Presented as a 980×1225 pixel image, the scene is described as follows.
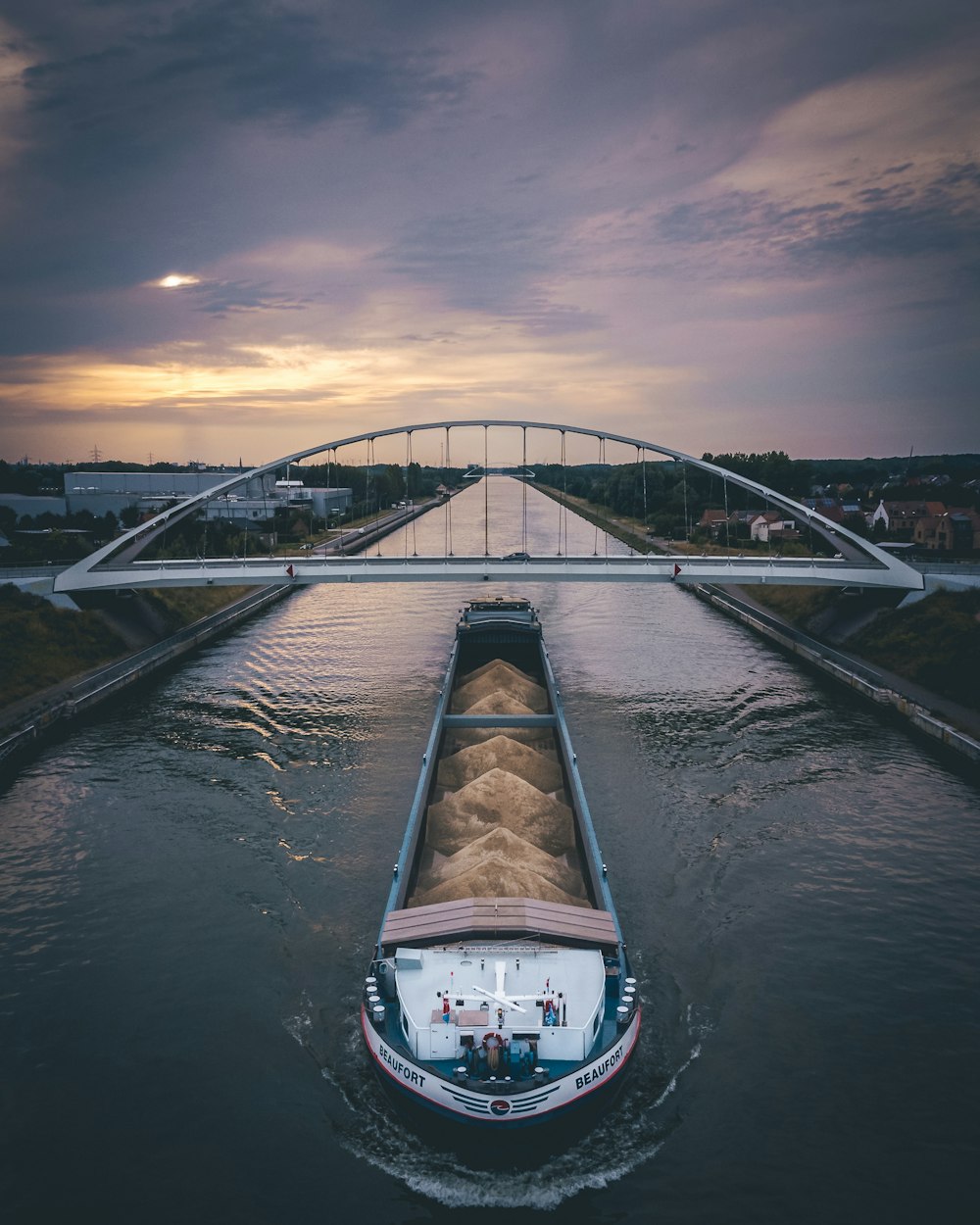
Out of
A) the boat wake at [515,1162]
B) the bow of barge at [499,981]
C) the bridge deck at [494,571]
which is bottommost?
the boat wake at [515,1162]

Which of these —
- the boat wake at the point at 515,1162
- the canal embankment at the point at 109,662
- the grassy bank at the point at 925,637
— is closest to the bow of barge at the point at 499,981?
the boat wake at the point at 515,1162

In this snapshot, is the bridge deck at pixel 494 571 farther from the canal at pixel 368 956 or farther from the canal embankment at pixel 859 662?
the canal at pixel 368 956

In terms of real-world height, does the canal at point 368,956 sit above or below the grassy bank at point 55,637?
below

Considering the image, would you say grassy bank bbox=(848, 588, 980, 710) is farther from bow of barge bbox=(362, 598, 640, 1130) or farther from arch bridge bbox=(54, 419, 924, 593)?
bow of barge bbox=(362, 598, 640, 1130)

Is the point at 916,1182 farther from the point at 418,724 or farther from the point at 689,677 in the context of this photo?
the point at 689,677

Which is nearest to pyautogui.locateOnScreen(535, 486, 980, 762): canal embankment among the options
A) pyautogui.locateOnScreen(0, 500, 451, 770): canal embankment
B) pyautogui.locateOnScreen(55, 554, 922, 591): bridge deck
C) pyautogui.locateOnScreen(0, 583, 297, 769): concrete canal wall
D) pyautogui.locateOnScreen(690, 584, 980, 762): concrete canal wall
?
pyautogui.locateOnScreen(690, 584, 980, 762): concrete canal wall

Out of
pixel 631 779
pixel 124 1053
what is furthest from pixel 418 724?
pixel 124 1053
